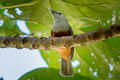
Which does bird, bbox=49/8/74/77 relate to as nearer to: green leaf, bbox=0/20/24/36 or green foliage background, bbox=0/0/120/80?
green foliage background, bbox=0/0/120/80

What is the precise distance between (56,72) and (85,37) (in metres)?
0.93

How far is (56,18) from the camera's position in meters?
3.73

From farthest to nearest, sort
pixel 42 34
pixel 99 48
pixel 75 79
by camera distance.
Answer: pixel 42 34
pixel 99 48
pixel 75 79

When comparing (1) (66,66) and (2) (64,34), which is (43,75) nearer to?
(1) (66,66)

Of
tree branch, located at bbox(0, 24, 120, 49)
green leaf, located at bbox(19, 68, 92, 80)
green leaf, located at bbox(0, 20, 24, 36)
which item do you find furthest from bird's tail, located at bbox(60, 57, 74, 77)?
tree branch, located at bbox(0, 24, 120, 49)

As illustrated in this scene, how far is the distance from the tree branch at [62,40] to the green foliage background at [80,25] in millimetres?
364

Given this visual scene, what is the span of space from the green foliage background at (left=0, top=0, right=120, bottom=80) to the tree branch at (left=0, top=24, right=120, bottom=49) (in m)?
0.36

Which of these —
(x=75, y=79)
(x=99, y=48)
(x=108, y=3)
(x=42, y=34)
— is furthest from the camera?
(x=42, y=34)

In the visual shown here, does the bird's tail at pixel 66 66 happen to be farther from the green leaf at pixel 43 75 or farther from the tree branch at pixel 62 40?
the tree branch at pixel 62 40

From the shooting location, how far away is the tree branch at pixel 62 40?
2.08m

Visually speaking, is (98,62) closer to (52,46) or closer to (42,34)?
(42,34)

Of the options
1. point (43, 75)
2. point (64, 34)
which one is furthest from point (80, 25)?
point (43, 75)

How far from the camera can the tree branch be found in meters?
2.08

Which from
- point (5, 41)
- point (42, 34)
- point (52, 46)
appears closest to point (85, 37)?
point (52, 46)
